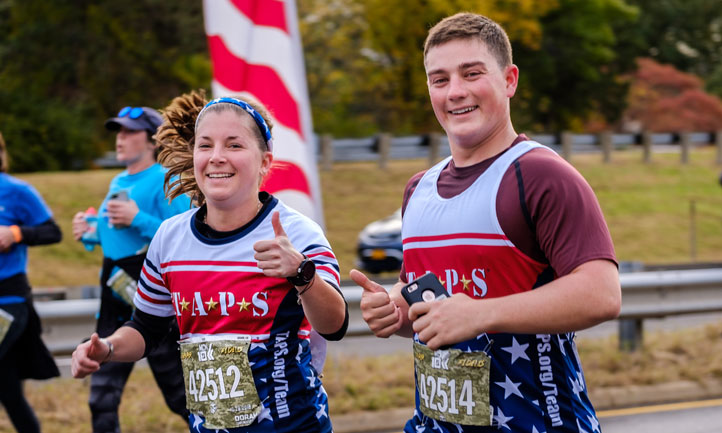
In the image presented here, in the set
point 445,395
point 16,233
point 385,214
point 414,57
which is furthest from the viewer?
point 414,57

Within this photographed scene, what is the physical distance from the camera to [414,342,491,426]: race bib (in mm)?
3010

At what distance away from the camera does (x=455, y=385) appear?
3.06 meters

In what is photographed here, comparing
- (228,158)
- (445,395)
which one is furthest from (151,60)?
(445,395)

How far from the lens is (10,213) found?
6.07 meters

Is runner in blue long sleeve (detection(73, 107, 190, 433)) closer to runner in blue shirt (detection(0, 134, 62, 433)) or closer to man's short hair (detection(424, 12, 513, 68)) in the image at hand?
runner in blue shirt (detection(0, 134, 62, 433))

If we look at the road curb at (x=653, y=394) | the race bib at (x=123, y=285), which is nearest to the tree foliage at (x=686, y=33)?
the road curb at (x=653, y=394)

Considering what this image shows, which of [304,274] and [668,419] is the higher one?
[304,274]

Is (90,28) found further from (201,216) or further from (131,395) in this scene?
(201,216)

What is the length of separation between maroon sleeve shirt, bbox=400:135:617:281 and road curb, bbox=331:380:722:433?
175 inches

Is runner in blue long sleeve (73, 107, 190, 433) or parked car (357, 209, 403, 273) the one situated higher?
runner in blue long sleeve (73, 107, 190, 433)

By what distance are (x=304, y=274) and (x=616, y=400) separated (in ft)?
17.8

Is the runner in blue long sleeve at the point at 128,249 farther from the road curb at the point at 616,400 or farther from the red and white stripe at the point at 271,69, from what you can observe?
the road curb at the point at 616,400

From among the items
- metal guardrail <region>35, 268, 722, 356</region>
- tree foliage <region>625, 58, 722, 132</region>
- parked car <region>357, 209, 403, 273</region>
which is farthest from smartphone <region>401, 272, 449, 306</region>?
tree foliage <region>625, 58, 722, 132</region>

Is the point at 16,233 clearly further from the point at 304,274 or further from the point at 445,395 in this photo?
the point at 445,395
